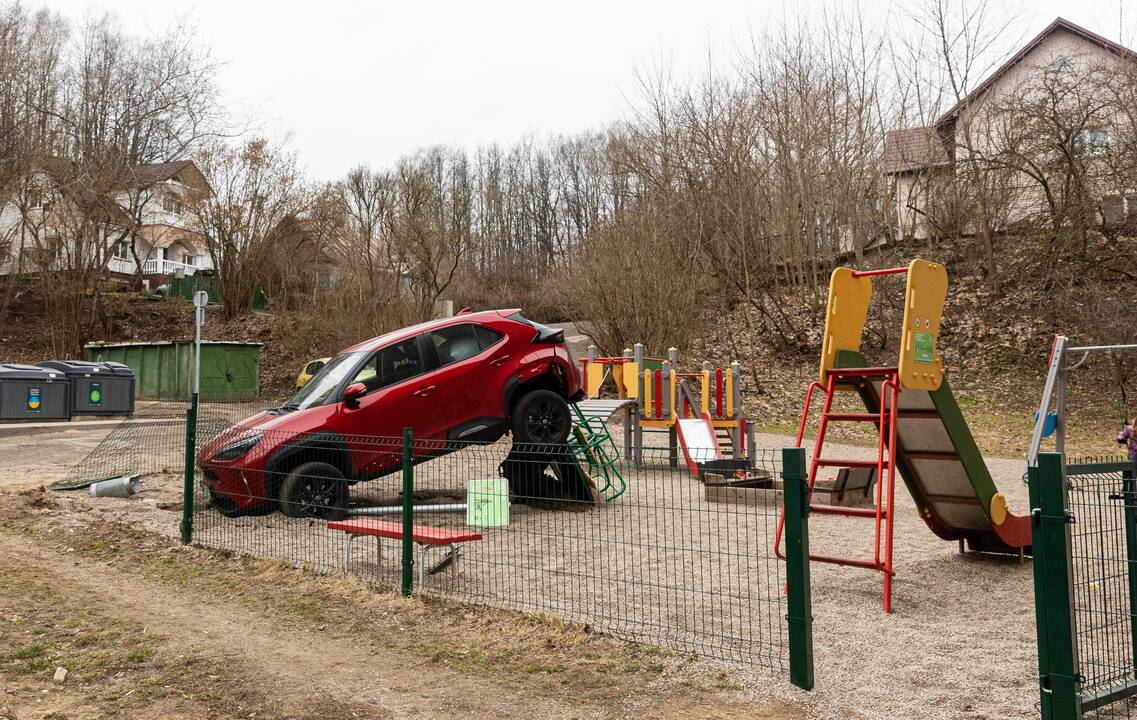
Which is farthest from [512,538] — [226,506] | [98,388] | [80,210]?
[80,210]

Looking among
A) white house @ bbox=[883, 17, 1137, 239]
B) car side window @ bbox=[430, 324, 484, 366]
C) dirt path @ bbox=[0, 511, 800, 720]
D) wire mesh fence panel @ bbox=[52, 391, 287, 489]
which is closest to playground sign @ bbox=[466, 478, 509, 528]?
dirt path @ bbox=[0, 511, 800, 720]

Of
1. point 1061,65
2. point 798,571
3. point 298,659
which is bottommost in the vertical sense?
point 298,659

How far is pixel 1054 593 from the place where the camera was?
375cm

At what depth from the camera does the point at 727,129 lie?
2920 centimetres

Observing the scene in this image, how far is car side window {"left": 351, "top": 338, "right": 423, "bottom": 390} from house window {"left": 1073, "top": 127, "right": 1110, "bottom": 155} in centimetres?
2167

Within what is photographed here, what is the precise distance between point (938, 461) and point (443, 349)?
539cm

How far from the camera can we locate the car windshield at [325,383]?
9.74 m

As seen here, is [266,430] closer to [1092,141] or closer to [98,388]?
[98,388]

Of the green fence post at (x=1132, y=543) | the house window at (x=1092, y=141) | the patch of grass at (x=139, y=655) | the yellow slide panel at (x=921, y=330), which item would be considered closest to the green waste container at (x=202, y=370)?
the patch of grass at (x=139, y=655)

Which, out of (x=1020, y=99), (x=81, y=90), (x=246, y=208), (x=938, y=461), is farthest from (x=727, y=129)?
(x=81, y=90)

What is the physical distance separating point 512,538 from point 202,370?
2193 cm

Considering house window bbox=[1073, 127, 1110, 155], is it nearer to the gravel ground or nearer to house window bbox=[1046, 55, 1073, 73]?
house window bbox=[1046, 55, 1073, 73]

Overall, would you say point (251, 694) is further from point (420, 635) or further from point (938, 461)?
point (938, 461)

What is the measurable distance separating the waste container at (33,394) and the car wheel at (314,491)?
43.6 feet
